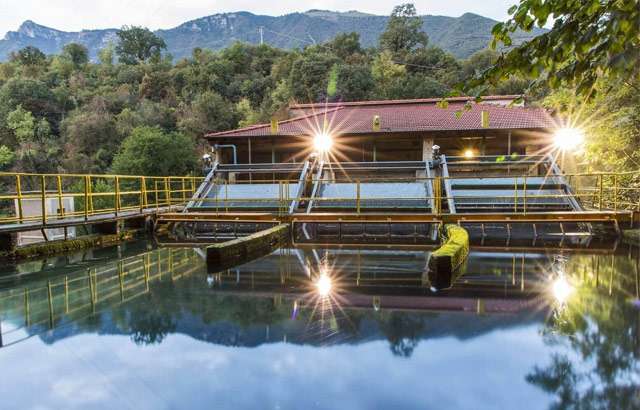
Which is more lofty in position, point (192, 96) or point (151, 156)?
point (192, 96)

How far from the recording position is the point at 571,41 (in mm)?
1752

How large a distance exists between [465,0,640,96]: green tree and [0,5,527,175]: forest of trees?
1017 inches

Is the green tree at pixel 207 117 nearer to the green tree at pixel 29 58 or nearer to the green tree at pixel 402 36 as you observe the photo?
the green tree at pixel 402 36

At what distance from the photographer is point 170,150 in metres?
26.1

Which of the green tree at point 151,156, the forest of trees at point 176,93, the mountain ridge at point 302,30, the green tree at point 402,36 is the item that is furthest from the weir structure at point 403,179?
the mountain ridge at point 302,30

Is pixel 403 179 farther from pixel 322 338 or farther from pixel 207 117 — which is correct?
pixel 207 117

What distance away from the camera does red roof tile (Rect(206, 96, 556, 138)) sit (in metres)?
17.6

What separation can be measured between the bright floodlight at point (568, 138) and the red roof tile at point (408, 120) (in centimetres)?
55

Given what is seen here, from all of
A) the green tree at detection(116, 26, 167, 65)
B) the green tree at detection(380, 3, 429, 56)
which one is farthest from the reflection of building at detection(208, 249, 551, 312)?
the green tree at detection(116, 26, 167, 65)

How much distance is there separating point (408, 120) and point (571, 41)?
725 inches

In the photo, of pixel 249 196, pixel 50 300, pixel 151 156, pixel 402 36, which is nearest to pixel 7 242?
pixel 50 300

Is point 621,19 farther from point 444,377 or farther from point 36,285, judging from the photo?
point 36,285

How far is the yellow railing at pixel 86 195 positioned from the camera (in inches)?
360

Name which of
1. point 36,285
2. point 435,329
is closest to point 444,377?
point 435,329
